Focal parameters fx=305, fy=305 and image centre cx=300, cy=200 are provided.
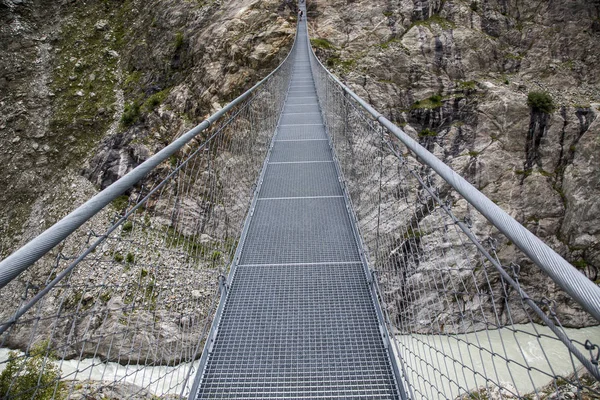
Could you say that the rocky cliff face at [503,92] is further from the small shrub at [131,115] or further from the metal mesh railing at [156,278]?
the small shrub at [131,115]

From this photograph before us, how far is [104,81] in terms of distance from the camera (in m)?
14.3

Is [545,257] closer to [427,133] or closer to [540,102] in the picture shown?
[427,133]

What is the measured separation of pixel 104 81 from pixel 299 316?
16535mm

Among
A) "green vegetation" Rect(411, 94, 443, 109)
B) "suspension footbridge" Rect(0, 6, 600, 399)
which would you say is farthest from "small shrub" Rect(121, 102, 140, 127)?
"green vegetation" Rect(411, 94, 443, 109)

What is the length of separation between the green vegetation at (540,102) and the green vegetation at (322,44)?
745 cm

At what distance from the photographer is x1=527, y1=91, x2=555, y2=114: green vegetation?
10281 mm

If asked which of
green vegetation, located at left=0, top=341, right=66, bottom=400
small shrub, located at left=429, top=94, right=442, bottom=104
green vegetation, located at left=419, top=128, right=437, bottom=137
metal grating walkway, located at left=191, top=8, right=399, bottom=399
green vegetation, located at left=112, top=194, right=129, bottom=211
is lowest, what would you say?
green vegetation, located at left=0, top=341, right=66, bottom=400

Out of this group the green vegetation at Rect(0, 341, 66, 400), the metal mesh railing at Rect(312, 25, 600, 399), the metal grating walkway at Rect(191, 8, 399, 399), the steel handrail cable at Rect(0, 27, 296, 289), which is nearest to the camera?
the steel handrail cable at Rect(0, 27, 296, 289)

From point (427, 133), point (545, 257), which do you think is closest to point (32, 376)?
point (545, 257)

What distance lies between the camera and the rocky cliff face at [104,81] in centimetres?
1141

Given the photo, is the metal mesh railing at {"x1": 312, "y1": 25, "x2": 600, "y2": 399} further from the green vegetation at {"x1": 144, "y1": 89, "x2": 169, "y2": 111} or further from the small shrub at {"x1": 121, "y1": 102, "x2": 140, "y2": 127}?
the small shrub at {"x1": 121, "y1": 102, "x2": 140, "y2": 127}

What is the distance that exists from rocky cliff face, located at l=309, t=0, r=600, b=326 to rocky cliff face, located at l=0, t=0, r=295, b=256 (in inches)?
135

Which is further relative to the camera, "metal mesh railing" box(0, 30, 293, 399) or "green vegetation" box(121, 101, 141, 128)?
"green vegetation" box(121, 101, 141, 128)

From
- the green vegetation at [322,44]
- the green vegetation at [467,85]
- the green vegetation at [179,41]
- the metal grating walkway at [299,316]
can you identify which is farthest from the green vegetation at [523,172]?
the green vegetation at [179,41]
